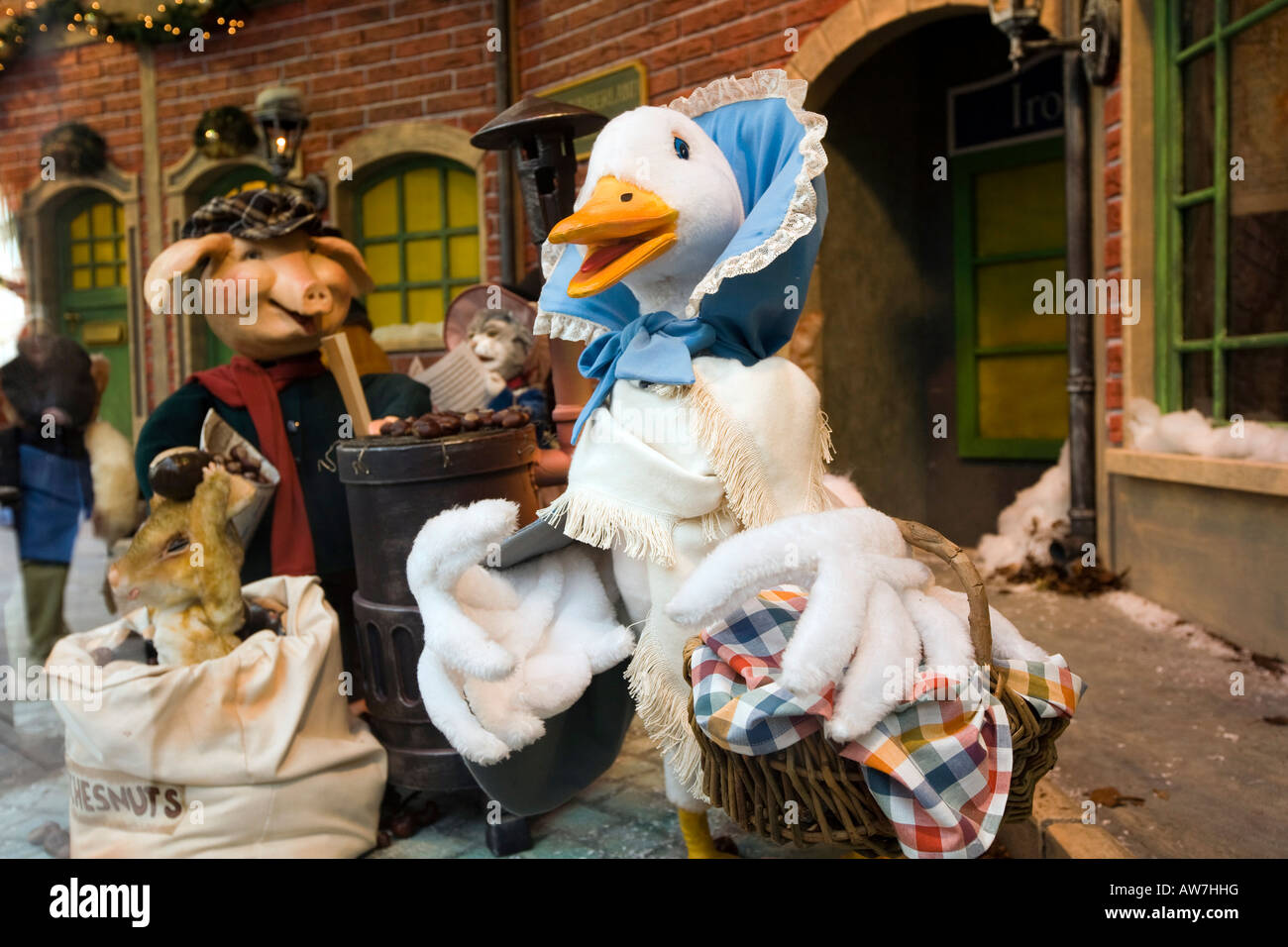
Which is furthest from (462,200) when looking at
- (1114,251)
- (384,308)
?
(1114,251)

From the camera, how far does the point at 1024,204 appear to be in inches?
125

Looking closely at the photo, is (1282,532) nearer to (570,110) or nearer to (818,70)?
(818,70)

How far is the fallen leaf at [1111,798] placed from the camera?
146cm

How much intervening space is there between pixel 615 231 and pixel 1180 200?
5.65 feet

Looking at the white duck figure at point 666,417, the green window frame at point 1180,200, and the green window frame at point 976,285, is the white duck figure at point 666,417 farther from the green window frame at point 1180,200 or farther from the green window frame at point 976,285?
the green window frame at point 1180,200

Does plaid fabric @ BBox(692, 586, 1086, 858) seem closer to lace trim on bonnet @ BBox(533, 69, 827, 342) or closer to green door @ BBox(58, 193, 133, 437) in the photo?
lace trim on bonnet @ BBox(533, 69, 827, 342)

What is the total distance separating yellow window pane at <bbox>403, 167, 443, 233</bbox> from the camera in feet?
8.13

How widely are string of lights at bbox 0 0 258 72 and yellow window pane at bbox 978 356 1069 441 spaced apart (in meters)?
2.28

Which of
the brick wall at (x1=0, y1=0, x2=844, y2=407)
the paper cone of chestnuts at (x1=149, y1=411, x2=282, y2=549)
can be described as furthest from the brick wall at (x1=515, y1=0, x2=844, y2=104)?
the paper cone of chestnuts at (x1=149, y1=411, x2=282, y2=549)

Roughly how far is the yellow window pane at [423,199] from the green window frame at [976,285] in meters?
1.27

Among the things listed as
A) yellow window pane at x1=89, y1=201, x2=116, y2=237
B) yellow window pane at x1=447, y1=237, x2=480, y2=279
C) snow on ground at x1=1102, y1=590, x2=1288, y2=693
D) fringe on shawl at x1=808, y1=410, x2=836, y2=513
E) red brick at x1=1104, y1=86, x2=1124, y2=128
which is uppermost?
red brick at x1=1104, y1=86, x2=1124, y2=128

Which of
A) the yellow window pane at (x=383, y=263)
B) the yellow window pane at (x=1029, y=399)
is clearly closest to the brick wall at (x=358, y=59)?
the yellow window pane at (x=383, y=263)

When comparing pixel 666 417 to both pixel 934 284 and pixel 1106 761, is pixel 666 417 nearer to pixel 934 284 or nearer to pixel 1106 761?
pixel 1106 761
